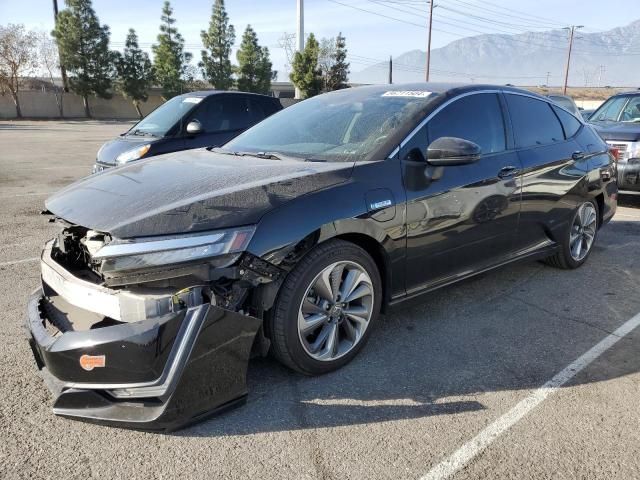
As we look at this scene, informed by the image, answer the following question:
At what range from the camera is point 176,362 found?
232cm

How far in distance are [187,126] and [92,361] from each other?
5630 millimetres

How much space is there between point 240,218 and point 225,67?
58332 millimetres

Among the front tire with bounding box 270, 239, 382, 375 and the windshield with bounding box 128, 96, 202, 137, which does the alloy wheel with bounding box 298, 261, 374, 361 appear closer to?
the front tire with bounding box 270, 239, 382, 375

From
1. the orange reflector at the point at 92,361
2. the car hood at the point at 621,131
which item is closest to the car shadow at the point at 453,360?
the orange reflector at the point at 92,361

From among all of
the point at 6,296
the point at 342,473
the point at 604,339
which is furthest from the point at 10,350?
the point at 604,339

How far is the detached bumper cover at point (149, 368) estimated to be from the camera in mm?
2309

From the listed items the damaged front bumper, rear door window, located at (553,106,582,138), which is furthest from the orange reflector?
rear door window, located at (553,106,582,138)

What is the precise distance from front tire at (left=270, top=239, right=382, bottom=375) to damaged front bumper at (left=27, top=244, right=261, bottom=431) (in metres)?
0.26

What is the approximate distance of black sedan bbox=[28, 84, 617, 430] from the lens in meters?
2.38

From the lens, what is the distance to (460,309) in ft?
13.4

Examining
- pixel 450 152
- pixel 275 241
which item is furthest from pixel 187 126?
pixel 275 241

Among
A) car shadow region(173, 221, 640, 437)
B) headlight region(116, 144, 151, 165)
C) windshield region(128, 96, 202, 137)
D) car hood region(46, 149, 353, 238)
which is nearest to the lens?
car hood region(46, 149, 353, 238)

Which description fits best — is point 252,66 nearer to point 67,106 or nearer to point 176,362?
point 67,106

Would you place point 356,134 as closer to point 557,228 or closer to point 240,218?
point 240,218
